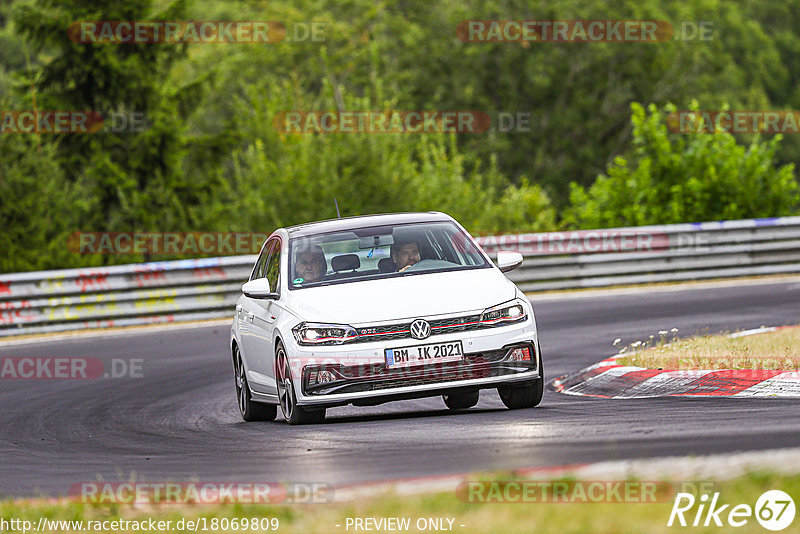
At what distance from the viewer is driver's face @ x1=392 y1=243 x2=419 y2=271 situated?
1088 cm

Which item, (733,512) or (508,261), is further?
(508,261)

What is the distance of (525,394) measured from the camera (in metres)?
10.4

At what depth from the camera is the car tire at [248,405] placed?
11.5 meters

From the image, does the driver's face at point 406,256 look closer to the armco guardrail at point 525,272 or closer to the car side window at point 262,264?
the car side window at point 262,264

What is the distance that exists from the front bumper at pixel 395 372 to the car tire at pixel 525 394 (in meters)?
0.31

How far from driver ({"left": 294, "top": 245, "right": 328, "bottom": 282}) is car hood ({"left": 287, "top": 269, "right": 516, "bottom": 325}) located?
271 millimetres

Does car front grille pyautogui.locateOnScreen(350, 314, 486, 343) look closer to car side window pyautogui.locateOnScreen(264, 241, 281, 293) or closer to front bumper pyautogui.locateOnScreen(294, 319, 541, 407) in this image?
front bumper pyautogui.locateOnScreen(294, 319, 541, 407)

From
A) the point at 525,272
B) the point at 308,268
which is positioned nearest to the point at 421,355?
the point at 308,268

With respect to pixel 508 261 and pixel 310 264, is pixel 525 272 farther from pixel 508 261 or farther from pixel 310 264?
pixel 310 264

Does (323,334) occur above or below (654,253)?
above

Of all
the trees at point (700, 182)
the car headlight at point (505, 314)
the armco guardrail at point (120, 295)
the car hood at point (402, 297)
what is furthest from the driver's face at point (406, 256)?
the trees at point (700, 182)

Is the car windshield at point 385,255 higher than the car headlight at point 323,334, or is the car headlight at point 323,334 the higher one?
the car windshield at point 385,255

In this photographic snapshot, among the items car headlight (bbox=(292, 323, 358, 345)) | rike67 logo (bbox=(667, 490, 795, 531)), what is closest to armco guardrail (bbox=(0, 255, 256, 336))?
car headlight (bbox=(292, 323, 358, 345))

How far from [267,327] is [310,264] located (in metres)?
0.59
